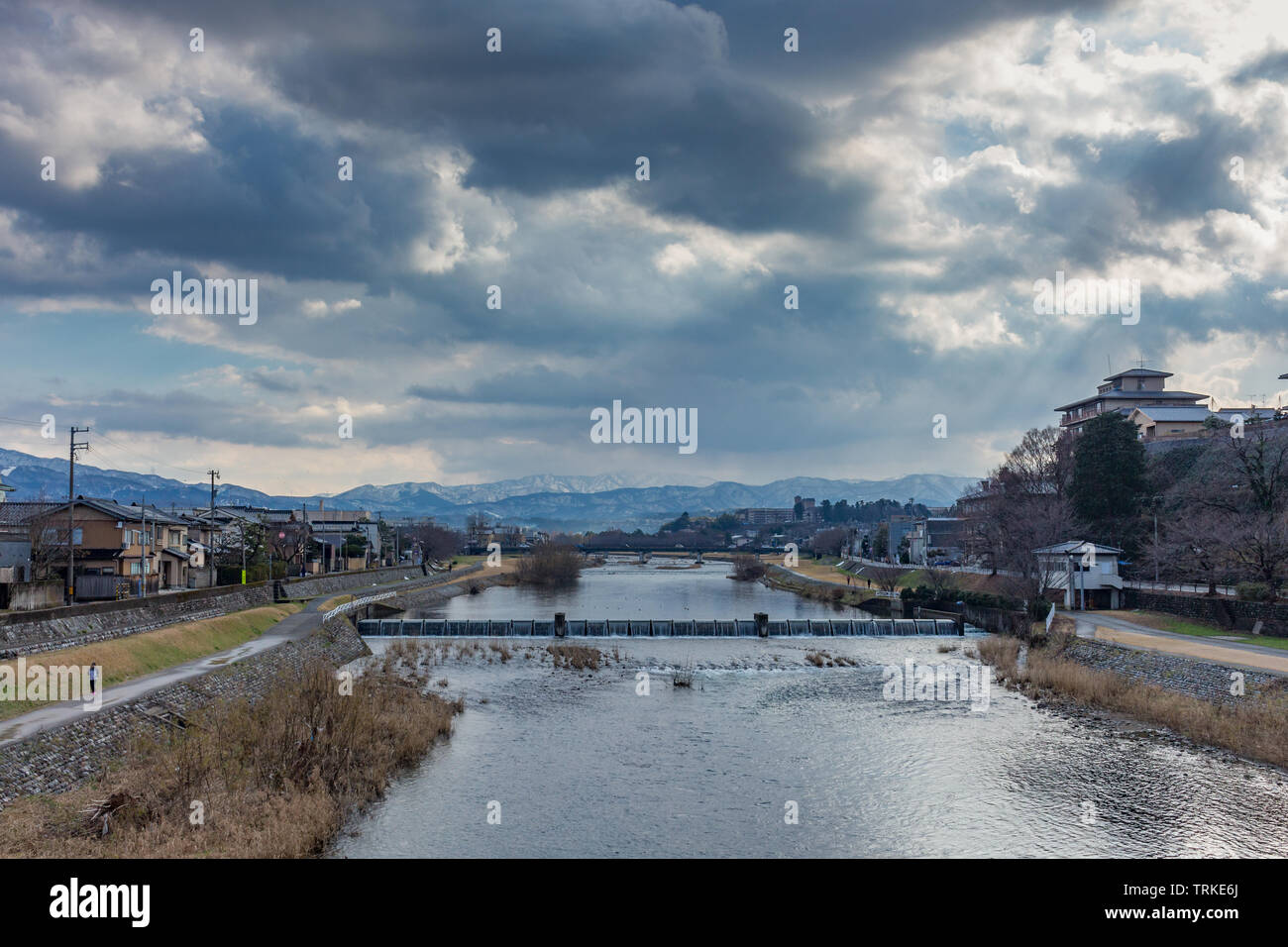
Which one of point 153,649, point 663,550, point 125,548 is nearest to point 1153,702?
point 153,649

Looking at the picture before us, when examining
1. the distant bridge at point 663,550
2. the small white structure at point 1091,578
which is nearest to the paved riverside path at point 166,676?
the small white structure at point 1091,578

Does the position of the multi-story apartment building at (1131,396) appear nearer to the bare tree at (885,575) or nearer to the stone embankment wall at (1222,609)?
the bare tree at (885,575)

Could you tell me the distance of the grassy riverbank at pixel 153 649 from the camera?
23.7 m

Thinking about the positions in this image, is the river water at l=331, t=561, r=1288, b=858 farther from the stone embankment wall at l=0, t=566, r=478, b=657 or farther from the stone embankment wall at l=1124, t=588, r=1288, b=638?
the stone embankment wall at l=1124, t=588, r=1288, b=638

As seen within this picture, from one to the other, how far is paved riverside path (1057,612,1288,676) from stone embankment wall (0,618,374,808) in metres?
34.8

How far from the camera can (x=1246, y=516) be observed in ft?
148

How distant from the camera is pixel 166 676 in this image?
26875mm

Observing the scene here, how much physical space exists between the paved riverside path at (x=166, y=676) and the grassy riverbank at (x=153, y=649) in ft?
1.01

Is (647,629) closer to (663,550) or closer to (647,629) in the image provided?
(647,629)

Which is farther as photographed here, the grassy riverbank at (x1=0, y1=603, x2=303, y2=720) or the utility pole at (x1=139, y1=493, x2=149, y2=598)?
the utility pole at (x1=139, y1=493, x2=149, y2=598)

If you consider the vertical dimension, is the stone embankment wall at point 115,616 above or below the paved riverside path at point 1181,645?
above

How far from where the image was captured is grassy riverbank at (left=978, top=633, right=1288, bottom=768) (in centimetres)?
2336

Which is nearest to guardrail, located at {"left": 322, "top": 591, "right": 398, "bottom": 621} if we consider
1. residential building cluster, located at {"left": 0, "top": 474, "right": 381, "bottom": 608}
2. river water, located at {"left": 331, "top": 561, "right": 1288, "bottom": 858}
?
residential building cluster, located at {"left": 0, "top": 474, "right": 381, "bottom": 608}
